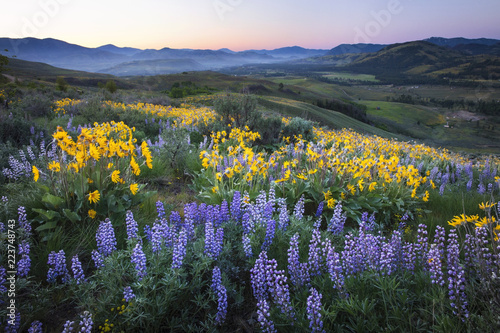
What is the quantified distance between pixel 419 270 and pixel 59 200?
3852 millimetres

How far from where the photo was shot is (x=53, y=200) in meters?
3.13

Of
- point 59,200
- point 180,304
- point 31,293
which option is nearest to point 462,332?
point 180,304

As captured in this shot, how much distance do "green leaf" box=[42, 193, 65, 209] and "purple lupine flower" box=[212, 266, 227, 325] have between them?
2215 millimetres

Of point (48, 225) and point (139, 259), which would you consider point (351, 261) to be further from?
point (48, 225)

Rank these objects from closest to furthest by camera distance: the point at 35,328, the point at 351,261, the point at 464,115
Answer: the point at 35,328 → the point at 351,261 → the point at 464,115

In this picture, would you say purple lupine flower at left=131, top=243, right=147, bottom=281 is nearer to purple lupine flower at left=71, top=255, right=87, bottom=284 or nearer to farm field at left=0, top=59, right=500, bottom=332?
farm field at left=0, top=59, right=500, bottom=332

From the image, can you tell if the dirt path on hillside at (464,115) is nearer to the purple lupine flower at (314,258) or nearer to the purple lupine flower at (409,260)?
the purple lupine flower at (409,260)

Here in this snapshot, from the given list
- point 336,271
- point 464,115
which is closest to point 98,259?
point 336,271

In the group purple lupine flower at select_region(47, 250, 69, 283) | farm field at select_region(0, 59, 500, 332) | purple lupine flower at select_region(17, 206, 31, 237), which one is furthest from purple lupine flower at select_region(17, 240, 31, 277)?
purple lupine flower at select_region(17, 206, 31, 237)

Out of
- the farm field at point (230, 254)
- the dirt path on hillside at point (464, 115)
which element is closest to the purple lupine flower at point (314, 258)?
the farm field at point (230, 254)

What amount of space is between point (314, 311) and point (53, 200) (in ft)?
9.98

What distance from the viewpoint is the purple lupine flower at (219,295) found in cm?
210

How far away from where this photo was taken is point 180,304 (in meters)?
2.33

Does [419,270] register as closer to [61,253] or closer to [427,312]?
[427,312]
